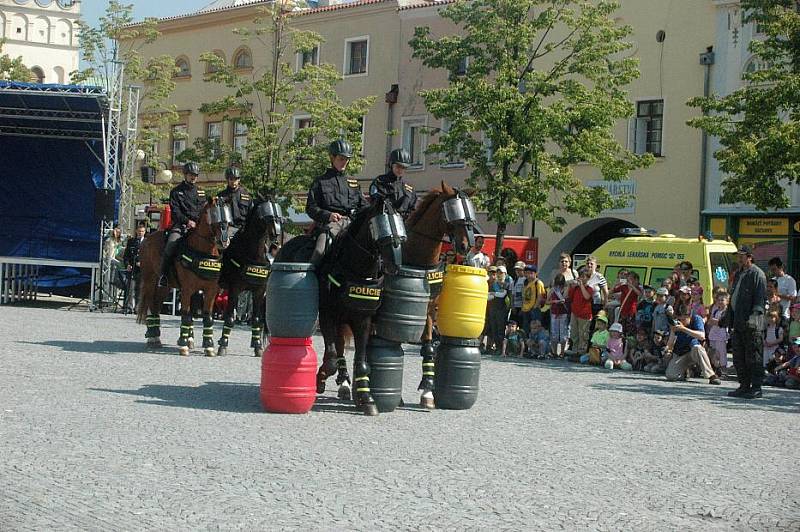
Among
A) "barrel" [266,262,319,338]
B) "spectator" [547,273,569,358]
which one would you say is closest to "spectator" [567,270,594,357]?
"spectator" [547,273,569,358]

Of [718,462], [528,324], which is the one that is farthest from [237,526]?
[528,324]

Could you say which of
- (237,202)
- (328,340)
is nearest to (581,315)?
(237,202)

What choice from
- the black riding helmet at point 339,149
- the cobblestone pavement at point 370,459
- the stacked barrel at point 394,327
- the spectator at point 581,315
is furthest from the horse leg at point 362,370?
the spectator at point 581,315

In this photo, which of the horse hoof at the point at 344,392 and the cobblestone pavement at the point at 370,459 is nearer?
the cobblestone pavement at the point at 370,459

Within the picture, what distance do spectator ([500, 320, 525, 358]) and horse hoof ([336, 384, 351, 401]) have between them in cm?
1037

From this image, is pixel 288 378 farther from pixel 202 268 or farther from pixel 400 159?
pixel 202 268

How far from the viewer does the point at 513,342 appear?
23703 mm

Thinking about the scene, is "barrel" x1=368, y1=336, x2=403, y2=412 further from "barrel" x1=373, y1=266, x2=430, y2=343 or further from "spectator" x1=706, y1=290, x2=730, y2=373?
"spectator" x1=706, y1=290, x2=730, y2=373

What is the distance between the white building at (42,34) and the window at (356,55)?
52267 millimetres

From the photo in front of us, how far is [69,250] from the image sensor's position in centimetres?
3397

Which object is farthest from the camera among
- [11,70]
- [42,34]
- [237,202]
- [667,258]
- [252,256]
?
[42,34]

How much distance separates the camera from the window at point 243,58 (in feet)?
174

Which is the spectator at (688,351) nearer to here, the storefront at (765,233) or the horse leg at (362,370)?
the horse leg at (362,370)

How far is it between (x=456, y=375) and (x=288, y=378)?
6.23 ft
